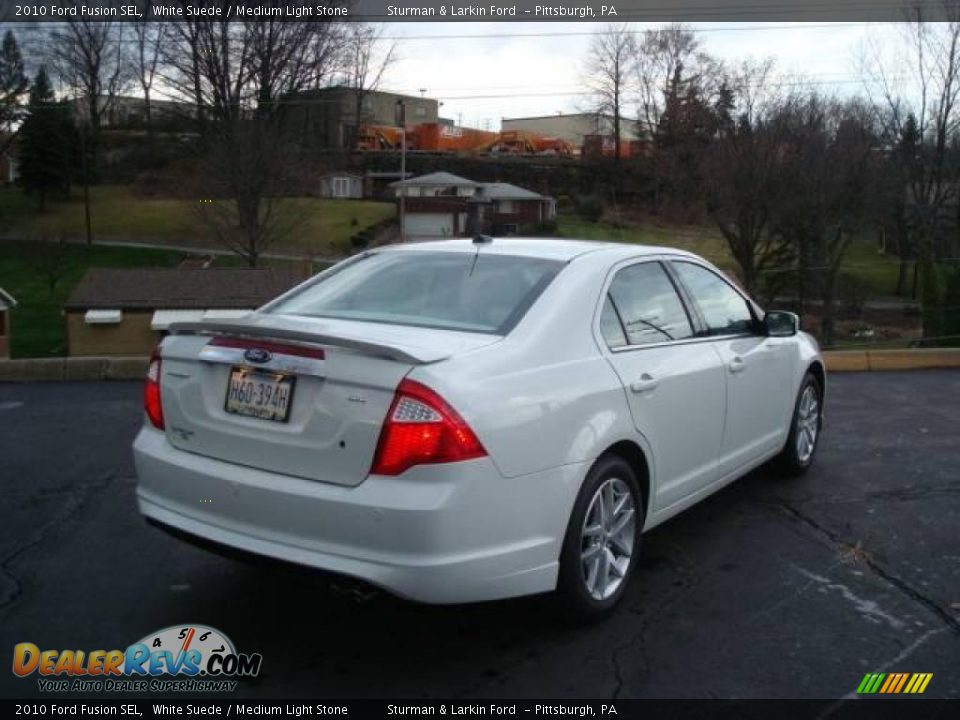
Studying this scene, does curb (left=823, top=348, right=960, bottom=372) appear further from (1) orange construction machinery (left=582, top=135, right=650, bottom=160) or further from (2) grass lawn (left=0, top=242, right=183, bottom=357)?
(1) orange construction machinery (left=582, top=135, right=650, bottom=160)

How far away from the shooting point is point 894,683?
3.30 meters

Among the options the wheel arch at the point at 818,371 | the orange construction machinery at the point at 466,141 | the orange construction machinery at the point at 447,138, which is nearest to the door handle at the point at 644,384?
the wheel arch at the point at 818,371

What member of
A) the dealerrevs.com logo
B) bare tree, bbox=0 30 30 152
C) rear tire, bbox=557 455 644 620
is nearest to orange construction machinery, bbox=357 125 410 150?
bare tree, bbox=0 30 30 152

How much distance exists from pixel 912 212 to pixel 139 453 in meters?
46.3

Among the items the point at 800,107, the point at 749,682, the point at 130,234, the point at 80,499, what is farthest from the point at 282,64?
the point at 749,682

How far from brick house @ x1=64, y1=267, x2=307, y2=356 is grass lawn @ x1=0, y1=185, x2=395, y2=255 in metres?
31.3

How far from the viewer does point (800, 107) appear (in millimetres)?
35062

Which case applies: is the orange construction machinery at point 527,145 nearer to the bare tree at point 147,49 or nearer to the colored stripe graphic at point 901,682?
the bare tree at point 147,49

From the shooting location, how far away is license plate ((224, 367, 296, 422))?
3.40 meters

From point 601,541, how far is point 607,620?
320mm

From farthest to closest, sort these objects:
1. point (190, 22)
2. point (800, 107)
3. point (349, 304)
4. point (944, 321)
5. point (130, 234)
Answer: point (130, 234)
point (190, 22)
point (800, 107)
point (944, 321)
point (349, 304)

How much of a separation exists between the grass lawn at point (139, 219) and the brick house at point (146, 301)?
3128 cm

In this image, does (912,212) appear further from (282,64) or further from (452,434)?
(452,434)

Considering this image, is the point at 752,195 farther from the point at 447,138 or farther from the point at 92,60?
the point at 447,138
